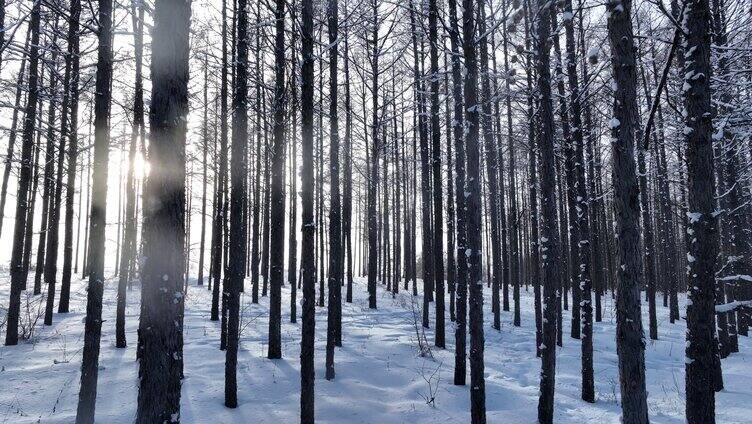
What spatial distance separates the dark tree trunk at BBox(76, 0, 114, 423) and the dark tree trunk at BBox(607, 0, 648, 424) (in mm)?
6900

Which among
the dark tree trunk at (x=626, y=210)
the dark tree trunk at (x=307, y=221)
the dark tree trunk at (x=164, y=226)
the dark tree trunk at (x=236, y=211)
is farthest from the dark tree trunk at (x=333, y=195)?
the dark tree trunk at (x=626, y=210)

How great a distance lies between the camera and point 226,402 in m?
7.89

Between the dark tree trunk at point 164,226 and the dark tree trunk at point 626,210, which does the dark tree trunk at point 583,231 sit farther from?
the dark tree trunk at point 164,226

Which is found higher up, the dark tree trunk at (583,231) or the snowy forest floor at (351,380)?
the dark tree trunk at (583,231)

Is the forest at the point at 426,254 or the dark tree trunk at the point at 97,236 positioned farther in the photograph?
the dark tree trunk at the point at 97,236

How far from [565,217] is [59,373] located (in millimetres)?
21953

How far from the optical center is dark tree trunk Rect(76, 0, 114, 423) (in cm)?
657

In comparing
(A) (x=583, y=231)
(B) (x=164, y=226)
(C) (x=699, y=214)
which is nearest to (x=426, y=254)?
(A) (x=583, y=231)

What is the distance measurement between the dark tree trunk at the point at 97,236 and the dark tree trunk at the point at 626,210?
6.90 m

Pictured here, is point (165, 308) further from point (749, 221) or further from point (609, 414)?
point (749, 221)

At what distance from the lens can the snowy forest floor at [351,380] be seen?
777 centimetres

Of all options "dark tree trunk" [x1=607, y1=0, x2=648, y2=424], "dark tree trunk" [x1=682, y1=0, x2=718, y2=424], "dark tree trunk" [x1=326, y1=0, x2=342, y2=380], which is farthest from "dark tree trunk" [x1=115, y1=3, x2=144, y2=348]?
"dark tree trunk" [x1=682, y1=0, x2=718, y2=424]

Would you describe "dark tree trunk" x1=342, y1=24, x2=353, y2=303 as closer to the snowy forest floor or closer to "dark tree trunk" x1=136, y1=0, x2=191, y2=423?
the snowy forest floor

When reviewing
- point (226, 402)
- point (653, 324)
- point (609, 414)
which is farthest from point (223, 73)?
point (653, 324)
